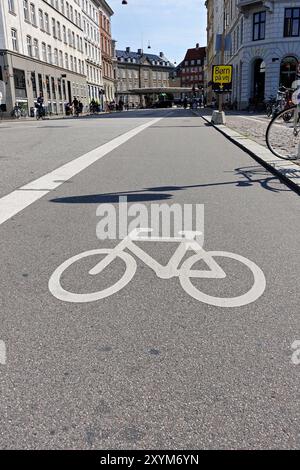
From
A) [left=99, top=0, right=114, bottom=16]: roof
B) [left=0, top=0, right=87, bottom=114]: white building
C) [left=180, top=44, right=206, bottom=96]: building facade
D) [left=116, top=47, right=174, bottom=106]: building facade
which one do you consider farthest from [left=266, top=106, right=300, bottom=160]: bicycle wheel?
[left=180, top=44, right=206, bottom=96]: building facade

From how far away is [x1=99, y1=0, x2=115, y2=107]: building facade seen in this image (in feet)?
280

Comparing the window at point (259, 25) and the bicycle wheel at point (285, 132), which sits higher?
the window at point (259, 25)

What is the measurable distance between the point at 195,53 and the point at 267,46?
12591cm

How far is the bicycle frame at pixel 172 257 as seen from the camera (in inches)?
142

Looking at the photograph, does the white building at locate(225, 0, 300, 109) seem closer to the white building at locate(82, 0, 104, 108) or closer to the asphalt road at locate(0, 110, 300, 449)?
the white building at locate(82, 0, 104, 108)

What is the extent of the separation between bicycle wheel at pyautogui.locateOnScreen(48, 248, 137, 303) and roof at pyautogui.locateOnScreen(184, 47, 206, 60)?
164 m

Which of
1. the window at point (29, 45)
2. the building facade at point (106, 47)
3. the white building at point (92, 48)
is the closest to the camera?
the window at point (29, 45)

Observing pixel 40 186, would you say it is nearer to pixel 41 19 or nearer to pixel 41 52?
pixel 41 52

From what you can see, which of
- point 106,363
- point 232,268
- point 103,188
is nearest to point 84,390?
point 106,363

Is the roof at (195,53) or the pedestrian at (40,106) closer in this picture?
the pedestrian at (40,106)

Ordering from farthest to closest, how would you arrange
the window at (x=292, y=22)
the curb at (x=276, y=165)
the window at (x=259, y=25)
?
the window at (x=259, y=25) < the window at (x=292, y=22) < the curb at (x=276, y=165)

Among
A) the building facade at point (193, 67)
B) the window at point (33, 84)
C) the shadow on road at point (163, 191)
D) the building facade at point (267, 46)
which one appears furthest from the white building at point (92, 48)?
the building facade at point (193, 67)

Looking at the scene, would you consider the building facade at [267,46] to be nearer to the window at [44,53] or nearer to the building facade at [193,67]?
the window at [44,53]

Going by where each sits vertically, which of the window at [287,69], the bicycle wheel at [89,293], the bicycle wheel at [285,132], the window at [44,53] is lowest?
the bicycle wheel at [89,293]
